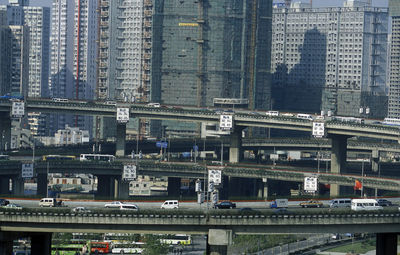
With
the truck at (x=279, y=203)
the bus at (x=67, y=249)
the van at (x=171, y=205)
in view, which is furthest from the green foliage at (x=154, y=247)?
the truck at (x=279, y=203)

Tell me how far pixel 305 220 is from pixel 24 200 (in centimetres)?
4546

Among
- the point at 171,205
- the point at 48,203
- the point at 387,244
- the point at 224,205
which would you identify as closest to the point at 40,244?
the point at 48,203

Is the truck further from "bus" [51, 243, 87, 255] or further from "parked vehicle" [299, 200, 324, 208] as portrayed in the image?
"bus" [51, 243, 87, 255]

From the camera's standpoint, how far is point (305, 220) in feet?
455

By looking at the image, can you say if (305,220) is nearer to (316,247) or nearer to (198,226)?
(198,226)

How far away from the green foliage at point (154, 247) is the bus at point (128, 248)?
1.70 meters

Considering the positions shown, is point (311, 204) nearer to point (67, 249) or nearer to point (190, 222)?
point (190, 222)

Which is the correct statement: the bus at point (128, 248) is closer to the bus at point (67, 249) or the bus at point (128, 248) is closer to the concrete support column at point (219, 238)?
the bus at point (67, 249)

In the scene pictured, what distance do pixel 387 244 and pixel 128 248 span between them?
62589 millimetres

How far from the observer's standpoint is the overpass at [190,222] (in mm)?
136125

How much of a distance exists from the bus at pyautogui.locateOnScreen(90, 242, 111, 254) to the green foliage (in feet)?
23.2

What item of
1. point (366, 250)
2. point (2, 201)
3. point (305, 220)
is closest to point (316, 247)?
point (366, 250)

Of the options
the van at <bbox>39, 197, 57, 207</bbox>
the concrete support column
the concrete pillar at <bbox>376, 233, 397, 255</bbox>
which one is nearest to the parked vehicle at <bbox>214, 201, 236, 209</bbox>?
the concrete support column

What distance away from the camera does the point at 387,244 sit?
469ft
